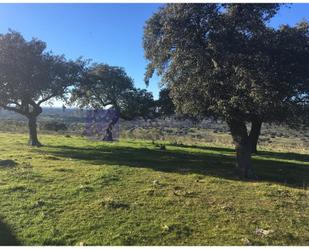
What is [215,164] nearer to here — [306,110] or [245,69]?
[306,110]

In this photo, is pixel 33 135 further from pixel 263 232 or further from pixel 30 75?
pixel 263 232

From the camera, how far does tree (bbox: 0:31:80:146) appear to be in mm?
31859

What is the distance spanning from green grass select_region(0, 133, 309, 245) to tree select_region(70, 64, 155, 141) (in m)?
21.7

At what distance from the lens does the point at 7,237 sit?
10188 mm

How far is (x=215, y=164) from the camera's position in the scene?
80.6 feet

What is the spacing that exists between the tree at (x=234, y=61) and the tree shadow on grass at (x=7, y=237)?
425 inches

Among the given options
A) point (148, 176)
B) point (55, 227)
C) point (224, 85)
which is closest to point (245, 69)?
point (224, 85)

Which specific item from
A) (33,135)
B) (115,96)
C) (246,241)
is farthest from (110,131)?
(246,241)

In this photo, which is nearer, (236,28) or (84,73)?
(236,28)

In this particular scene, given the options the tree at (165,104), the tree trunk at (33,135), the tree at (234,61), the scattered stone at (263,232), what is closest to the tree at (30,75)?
the tree trunk at (33,135)

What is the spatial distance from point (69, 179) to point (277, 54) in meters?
11.4

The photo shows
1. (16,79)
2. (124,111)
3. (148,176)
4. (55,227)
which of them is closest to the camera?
(55,227)

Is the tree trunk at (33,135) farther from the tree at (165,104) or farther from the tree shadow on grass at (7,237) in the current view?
the tree shadow on grass at (7,237)

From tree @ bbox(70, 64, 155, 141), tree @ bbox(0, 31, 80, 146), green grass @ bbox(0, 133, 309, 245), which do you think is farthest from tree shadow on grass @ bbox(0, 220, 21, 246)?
tree @ bbox(70, 64, 155, 141)
